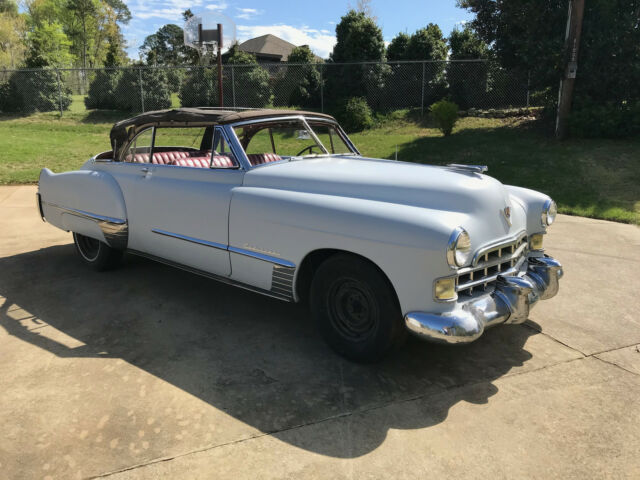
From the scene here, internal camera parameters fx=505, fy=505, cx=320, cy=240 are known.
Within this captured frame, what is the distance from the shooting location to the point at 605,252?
232 inches

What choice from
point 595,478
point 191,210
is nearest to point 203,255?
point 191,210

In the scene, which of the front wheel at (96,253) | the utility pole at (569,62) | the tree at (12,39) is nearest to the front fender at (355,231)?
the front wheel at (96,253)

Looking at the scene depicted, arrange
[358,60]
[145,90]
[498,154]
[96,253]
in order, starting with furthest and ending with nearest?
1. [145,90]
2. [358,60]
3. [498,154]
4. [96,253]

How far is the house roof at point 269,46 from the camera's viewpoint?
132ft

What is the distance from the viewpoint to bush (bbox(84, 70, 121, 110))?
1855cm

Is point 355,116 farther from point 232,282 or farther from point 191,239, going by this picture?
point 232,282

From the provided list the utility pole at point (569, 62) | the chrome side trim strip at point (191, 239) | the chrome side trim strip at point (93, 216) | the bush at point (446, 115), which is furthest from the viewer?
the bush at point (446, 115)

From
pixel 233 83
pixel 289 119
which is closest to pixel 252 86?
pixel 233 83

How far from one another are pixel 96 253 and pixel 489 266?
3.97m

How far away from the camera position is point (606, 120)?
11070 millimetres

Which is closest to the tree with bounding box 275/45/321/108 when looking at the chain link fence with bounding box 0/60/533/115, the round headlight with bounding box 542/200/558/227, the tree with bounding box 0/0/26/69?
the chain link fence with bounding box 0/60/533/115

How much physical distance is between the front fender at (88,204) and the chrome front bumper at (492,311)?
3.01 meters

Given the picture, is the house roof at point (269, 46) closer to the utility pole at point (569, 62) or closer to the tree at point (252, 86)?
the tree at point (252, 86)

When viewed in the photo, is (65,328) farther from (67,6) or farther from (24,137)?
(67,6)
